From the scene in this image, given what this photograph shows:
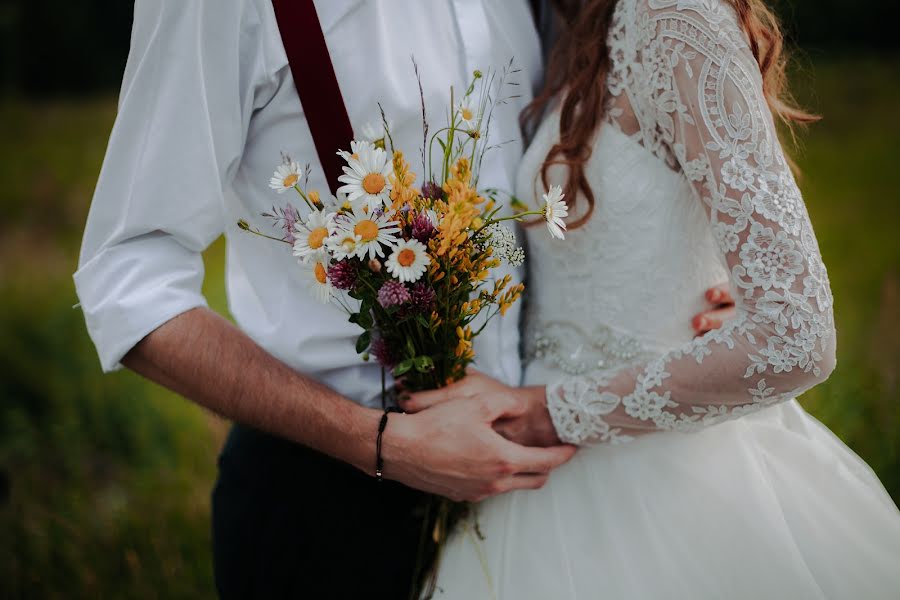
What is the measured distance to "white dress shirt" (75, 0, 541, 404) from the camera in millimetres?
1395

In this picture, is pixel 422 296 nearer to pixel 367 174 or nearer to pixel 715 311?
pixel 367 174

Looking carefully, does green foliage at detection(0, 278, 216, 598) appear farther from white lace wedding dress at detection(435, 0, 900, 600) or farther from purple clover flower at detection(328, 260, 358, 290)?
purple clover flower at detection(328, 260, 358, 290)

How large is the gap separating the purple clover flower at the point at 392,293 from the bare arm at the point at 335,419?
0.33 meters

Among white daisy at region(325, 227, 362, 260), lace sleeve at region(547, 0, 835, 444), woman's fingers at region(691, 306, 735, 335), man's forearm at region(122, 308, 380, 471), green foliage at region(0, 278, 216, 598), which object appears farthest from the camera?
green foliage at region(0, 278, 216, 598)

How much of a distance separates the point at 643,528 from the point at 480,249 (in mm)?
671

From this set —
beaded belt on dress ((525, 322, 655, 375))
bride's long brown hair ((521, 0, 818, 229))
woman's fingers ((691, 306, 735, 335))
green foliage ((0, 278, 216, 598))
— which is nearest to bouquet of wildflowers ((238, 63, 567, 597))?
bride's long brown hair ((521, 0, 818, 229))

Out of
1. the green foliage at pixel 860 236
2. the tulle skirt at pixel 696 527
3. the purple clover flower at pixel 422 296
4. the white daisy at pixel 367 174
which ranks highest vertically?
the white daisy at pixel 367 174

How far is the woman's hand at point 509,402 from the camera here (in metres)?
1.55

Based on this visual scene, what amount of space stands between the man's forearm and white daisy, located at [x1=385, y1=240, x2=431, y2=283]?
1.35 feet

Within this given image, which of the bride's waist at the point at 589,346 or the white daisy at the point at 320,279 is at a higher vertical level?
the white daisy at the point at 320,279

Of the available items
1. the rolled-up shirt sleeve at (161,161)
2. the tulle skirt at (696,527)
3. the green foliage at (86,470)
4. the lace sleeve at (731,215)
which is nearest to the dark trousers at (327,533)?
the tulle skirt at (696,527)

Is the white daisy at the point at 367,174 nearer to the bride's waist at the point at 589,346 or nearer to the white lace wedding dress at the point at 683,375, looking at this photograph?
the white lace wedding dress at the point at 683,375

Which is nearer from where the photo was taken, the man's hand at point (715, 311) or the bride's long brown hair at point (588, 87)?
the bride's long brown hair at point (588, 87)

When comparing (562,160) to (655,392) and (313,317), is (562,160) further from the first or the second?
(313,317)
